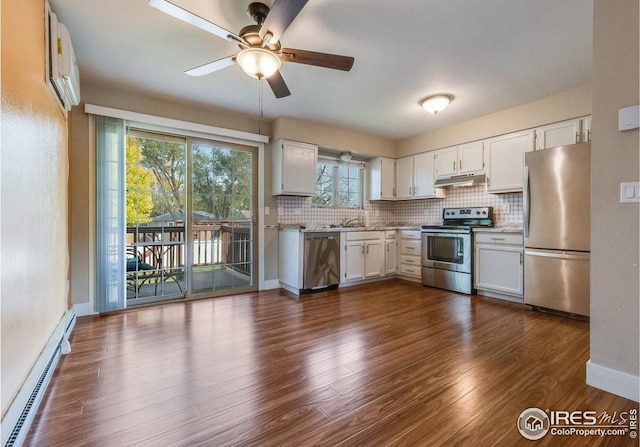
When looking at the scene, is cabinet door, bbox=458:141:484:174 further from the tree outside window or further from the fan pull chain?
the fan pull chain

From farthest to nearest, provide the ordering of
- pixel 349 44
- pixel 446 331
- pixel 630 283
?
pixel 446 331 → pixel 349 44 → pixel 630 283

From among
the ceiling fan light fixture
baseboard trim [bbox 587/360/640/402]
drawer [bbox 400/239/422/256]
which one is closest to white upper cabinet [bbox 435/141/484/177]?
drawer [bbox 400/239/422/256]

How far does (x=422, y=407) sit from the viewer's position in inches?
58.0

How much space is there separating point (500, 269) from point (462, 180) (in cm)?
136

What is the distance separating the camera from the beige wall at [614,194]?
154 centimetres

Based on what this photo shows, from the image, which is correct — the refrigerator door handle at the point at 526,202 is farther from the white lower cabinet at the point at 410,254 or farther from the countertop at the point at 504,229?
the white lower cabinet at the point at 410,254

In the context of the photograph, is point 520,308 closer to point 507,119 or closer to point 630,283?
point 630,283

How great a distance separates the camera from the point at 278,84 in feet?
7.61

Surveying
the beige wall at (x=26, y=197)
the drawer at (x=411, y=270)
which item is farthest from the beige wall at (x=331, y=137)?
the beige wall at (x=26, y=197)

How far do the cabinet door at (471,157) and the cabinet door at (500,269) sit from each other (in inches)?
44.5

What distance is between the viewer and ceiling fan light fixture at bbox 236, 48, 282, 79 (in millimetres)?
1912

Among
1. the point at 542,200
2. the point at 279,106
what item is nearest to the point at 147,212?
the point at 279,106

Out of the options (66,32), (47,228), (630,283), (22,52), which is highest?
(66,32)

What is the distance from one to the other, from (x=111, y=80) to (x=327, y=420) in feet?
11.8
